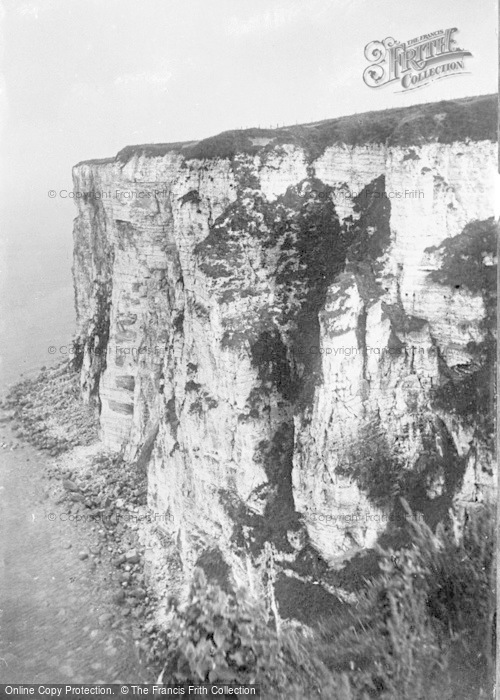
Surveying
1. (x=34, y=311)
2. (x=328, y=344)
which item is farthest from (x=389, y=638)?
(x=34, y=311)

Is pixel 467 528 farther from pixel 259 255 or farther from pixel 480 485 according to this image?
pixel 259 255

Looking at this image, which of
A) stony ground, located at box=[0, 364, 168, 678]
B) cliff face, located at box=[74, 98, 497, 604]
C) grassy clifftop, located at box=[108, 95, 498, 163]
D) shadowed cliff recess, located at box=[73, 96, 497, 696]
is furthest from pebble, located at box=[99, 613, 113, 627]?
grassy clifftop, located at box=[108, 95, 498, 163]

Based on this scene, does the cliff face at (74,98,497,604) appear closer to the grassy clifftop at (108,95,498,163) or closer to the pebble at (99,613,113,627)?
the grassy clifftop at (108,95,498,163)

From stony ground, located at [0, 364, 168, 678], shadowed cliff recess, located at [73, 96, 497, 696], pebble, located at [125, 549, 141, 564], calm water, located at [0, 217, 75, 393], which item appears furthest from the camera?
calm water, located at [0, 217, 75, 393]

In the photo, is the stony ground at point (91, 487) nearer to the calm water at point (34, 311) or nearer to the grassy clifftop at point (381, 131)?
the calm water at point (34, 311)

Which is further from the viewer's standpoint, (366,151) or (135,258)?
(135,258)

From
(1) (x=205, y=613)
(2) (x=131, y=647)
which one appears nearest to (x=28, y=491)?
(2) (x=131, y=647)

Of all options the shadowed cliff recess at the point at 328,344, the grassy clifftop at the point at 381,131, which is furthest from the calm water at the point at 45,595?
the grassy clifftop at the point at 381,131

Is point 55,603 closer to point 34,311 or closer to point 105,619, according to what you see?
point 105,619
